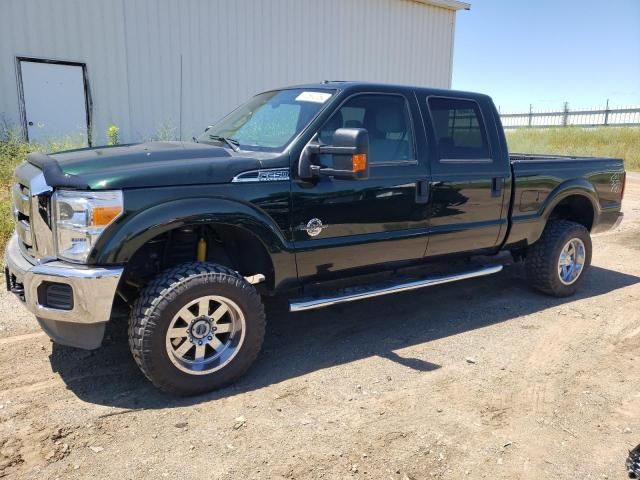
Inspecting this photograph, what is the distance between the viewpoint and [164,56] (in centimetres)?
1137

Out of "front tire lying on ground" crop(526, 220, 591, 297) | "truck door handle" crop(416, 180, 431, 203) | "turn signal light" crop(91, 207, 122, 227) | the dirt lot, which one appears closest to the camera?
the dirt lot

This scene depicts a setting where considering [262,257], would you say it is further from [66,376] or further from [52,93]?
[52,93]

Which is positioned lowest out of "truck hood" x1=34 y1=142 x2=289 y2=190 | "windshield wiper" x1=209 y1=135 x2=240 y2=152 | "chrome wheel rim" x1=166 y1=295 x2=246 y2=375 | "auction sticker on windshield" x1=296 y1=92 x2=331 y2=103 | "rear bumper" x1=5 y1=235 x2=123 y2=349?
"chrome wheel rim" x1=166 y1=295 x2=246 y2=375

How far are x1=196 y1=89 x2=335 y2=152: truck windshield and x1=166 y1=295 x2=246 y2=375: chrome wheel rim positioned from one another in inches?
45.3

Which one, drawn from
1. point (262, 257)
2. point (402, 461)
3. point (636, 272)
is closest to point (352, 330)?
point (262, 257)

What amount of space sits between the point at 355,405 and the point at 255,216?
1328mm

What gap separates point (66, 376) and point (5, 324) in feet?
3.80

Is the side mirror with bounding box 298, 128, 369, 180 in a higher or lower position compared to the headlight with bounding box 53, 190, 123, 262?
higher

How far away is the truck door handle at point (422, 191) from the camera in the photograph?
407cm

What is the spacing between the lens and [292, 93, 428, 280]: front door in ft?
11.8

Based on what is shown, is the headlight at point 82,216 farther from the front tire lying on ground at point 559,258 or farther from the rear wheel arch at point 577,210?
the rear wheel arch at point 577,210

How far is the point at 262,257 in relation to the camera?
363 centimetres

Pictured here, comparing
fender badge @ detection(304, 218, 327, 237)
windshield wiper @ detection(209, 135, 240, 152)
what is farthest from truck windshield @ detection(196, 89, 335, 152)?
fender badge @ detection(304, 218, 327, 237)

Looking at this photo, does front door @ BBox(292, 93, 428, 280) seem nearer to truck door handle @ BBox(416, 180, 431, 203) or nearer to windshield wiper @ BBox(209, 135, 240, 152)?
truck door handle @ BBox(416, 180, 431, 203)
